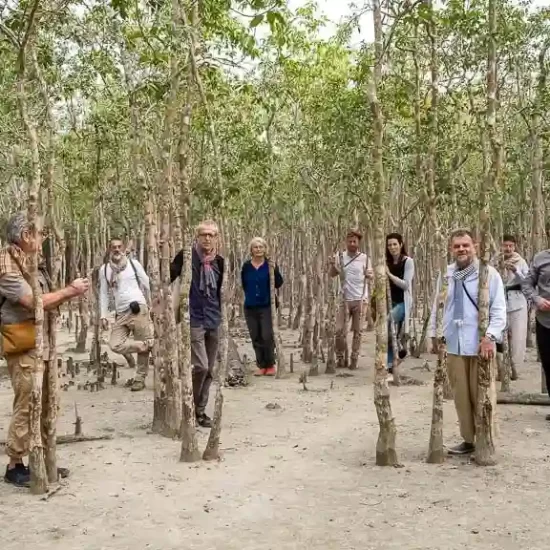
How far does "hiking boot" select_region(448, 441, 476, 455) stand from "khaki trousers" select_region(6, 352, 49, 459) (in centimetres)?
319

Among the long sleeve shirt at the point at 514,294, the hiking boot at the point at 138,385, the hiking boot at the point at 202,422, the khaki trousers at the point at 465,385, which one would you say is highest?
the long sleeve shirt at the point at 514,294

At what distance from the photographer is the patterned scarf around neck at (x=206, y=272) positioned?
293 inches

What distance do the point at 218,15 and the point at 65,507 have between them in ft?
17.8

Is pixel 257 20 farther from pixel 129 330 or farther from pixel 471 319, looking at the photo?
pixel 129 330

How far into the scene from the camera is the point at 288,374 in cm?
1155

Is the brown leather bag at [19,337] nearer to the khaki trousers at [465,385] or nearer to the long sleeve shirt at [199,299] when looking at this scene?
the long sleeve shirt at [199,299]

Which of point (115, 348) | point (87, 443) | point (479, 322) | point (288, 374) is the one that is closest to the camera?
point (479, 322)

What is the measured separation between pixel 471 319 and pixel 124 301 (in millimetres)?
5026

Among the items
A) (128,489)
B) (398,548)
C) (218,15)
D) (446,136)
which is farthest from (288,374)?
(398,548)

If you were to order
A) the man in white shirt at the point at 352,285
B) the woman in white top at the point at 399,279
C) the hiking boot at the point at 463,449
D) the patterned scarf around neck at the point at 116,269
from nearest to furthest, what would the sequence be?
the hiking boot at the point at 463,449 → the patterned scarf around neck at the point at 116,269 → the woman in white top at the point at 399,279 → the man in white shirt at the point at 352,285

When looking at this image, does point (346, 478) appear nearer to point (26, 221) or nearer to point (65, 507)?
point (65, 507)

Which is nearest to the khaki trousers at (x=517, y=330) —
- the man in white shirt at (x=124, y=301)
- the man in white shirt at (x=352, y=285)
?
the man in white shirt at (x=352, y=285)

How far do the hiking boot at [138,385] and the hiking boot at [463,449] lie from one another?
15.3ft

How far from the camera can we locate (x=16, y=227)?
549cm
